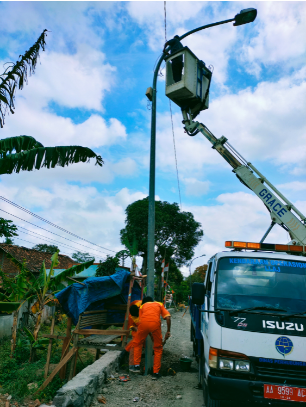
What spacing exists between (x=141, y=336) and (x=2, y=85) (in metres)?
5.94

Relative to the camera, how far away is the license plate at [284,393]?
351 centimetres

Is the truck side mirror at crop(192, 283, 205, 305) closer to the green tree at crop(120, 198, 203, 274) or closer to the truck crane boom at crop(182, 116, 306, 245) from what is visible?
the truck crane boom at crop(182, 116, 306, 245)

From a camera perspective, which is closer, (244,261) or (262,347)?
(262,347)

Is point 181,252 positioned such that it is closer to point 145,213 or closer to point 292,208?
point 145,213

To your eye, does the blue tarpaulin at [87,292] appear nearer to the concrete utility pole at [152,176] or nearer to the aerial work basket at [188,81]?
the concrete utility pole at [152,176]

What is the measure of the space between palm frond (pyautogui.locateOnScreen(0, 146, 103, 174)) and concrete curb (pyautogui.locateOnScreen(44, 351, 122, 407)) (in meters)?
4.38

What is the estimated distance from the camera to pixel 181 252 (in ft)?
105

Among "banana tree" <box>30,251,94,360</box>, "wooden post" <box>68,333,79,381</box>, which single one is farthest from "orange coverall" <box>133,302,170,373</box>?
"banana tree" <box>30,251,94,360</box>

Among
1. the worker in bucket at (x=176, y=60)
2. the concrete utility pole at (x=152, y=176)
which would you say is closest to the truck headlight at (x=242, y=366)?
the concrete utility pole at (x=152, y=176)

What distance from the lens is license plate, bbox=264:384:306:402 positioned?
3514 millimetres

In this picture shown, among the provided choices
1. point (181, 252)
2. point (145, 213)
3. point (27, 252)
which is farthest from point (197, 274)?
point (27, 252)

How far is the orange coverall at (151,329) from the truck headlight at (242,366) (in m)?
2.62

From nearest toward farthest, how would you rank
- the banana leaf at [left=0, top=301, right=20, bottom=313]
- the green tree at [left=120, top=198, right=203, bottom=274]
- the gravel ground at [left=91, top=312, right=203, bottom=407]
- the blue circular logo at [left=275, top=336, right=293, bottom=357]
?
the blue circular logo at [left=275, top=336, right=293, bottom=357] < the gravel ground at [left=91, top=312, right=203, bottom=407] < the banana leaf at [left=0, top=301, right=20, bottom=313] < the green tree at [left=120, top=198, right=203, bottom=274]

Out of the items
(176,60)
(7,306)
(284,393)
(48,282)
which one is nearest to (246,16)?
(176,60)
